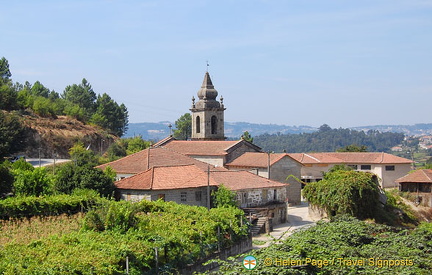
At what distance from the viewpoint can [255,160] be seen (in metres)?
52.1

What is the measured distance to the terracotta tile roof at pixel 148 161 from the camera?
45.8 meters

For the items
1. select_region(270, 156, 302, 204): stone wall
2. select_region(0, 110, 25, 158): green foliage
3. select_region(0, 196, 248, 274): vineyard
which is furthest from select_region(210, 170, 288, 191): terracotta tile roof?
select_region(0, 110, 25, 158): green foliage

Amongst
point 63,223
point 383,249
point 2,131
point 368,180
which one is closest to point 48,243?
point 63,223

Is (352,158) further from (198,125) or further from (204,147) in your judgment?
(204,147)

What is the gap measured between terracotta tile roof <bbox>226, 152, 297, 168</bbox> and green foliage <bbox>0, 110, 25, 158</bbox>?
71.5 ft

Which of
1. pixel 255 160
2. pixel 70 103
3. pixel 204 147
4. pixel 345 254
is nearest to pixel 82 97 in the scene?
pixel 70 103

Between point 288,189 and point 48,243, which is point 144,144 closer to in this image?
point 288,189

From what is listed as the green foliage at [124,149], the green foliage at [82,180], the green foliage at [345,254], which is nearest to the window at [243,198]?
the green foliage at [82,180]

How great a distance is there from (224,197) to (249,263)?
21194mm

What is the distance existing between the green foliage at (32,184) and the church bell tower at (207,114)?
24568 mm

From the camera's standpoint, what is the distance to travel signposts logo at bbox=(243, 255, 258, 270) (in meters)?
17.4

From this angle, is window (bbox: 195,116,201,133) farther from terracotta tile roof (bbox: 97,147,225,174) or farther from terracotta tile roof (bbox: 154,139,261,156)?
terracotta tile roof (bbox: 97,147,225,174)

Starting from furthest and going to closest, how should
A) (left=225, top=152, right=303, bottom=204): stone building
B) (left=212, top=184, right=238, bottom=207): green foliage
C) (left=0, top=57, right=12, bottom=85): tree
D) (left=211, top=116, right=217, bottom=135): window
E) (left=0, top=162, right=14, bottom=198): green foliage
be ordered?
(left=0, top=57, right=12, bottom=85): tree
(left=211, top=116, right=217, bottom=135): window
(left=225, top=152, right=303, bottom=204): stone building
(left=212, top=184, right=238, bottom=207): green foliage
(left=0, top=162, right=14, bottom=198): green foliage

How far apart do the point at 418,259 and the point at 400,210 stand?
90.0ft
